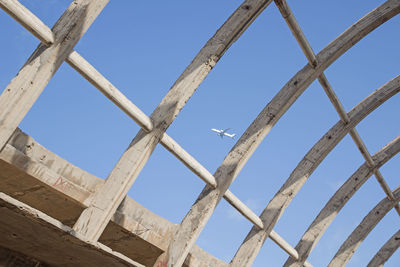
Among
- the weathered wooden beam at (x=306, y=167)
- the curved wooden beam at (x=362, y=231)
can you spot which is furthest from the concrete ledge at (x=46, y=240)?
the curved wooden beam at (x=362, y=231)

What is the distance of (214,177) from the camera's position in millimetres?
8266

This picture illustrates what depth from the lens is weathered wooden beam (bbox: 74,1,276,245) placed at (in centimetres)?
640

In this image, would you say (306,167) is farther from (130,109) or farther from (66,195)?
→ (66,195)

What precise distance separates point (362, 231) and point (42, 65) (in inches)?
417

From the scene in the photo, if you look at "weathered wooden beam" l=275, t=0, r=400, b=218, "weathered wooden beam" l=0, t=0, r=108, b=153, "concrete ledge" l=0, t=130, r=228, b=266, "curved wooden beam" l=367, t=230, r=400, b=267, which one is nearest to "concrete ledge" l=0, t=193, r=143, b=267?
"concrete ledge" l=0, t=130, r=228, b=266

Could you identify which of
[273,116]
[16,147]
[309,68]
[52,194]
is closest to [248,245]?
[273,116]

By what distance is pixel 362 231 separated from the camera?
495 inches

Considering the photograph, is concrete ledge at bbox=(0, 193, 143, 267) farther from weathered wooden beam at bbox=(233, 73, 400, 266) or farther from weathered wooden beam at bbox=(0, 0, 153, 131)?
weathered wooden beam at bbox=(233, 73, 400, 266)

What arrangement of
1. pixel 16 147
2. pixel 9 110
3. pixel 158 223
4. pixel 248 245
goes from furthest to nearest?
pixel 248 245, pixel 158 223, pixel 16 147, pixel 9 110

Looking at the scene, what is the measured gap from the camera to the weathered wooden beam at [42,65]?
16.3ft

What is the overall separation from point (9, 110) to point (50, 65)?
2.41 ft

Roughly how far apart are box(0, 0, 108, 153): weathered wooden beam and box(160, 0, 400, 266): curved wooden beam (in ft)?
13.0

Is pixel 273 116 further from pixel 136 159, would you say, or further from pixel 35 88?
pixel 35 88

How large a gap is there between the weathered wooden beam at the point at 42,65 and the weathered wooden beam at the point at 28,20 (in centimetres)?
12
